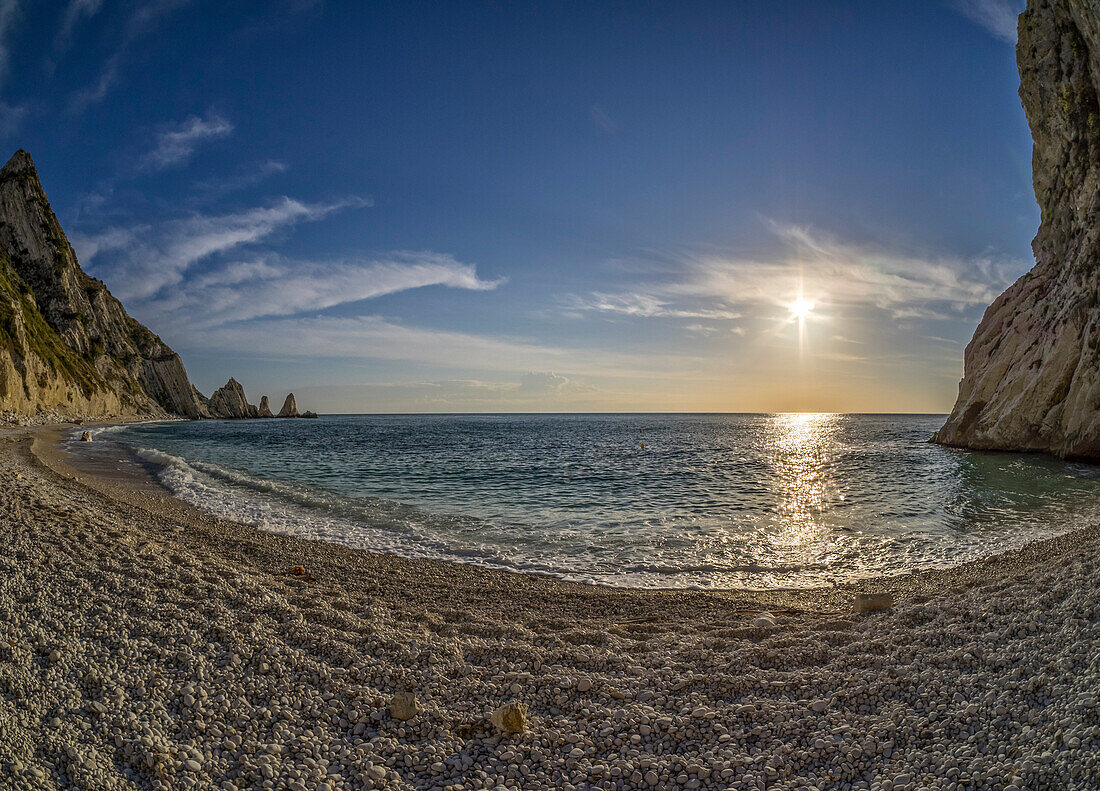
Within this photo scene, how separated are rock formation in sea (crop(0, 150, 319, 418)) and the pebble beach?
208 ft

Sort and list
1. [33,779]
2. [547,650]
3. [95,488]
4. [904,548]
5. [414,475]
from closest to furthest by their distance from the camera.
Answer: [33,779]
[547,650]
[904,548]
[95,488]
[414,475]

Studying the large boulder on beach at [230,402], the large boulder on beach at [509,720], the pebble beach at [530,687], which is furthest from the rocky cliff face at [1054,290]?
the large boulder on beach at [230,402]

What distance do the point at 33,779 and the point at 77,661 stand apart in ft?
6.23

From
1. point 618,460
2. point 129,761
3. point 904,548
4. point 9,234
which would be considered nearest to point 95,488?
point 129,761

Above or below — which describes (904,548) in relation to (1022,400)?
below

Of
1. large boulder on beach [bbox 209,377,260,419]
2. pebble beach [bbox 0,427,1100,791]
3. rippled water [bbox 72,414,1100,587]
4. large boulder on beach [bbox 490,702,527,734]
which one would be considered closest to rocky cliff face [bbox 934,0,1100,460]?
rippled water [bbox 72,414,1100,587]

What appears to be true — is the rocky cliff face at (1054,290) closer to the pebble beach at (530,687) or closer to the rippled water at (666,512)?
the rippled water at (666,512)

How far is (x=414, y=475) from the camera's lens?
25234mm

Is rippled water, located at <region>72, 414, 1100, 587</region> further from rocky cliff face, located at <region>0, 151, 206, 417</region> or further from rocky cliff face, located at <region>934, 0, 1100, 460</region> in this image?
rocky cliff face, located at <region>0, 151, 206, 417</region>

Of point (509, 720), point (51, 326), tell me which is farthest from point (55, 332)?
point (509, 720)

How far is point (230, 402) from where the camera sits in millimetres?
146625

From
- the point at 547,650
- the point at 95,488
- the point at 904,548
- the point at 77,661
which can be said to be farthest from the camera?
the point at 95,488

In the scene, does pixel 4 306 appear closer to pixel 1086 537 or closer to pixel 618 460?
pixel 618 460

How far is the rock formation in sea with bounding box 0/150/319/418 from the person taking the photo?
54.1 metres
